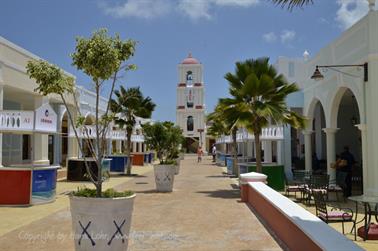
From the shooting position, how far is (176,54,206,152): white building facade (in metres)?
65.5

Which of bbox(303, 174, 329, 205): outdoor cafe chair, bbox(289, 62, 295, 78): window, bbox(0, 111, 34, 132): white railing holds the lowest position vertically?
bbox(303, 174, 329, 205): outdoor cafe chair

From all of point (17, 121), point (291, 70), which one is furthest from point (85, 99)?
point (17, 121)

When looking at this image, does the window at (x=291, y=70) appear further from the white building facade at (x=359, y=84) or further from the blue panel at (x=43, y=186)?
the blue panel at (x=43, y=186)

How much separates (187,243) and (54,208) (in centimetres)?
544

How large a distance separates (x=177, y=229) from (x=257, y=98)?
776 centimetres

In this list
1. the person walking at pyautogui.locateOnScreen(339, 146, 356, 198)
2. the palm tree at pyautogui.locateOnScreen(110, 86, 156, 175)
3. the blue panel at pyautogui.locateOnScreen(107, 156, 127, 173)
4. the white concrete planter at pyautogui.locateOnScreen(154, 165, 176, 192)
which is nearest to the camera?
the person walking at pyautogui.locateOnScreen(339, 146, 356, 198)

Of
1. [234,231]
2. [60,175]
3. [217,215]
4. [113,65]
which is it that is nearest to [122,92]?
[60,175]

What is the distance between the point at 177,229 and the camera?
8664 millimetres

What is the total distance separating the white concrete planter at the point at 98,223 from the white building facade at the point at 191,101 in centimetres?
5963

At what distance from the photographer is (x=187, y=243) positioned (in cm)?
745

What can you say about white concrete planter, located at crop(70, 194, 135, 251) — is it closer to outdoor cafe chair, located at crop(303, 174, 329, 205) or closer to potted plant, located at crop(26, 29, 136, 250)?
potted plant, located at crop(26, 29, 136, 250)

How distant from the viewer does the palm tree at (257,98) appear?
48.3 feet

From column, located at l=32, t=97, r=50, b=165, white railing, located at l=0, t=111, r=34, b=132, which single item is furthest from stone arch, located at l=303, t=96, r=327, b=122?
column, located at l=32, t=97, r=50, b=165

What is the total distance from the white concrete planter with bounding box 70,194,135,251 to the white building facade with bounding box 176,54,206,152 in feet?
196
